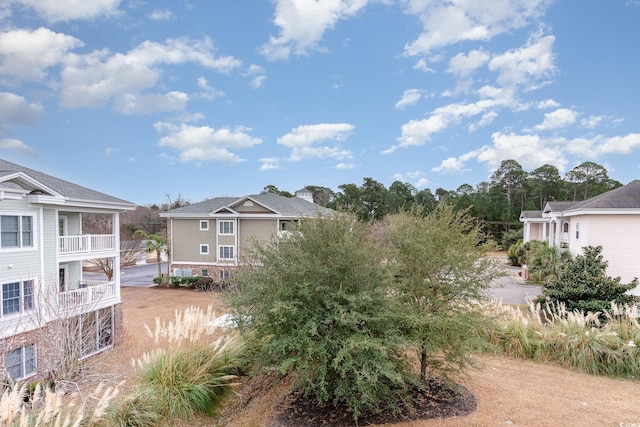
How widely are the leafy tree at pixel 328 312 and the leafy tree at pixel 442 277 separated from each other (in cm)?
74

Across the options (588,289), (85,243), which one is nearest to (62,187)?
(85,243)

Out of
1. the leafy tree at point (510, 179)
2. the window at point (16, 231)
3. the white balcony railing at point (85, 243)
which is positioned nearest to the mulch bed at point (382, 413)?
the window at point (16, 231)

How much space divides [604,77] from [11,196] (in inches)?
997

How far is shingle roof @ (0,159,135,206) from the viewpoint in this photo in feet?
42.0

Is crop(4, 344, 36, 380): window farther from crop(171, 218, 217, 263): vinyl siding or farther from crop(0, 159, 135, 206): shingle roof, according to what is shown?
crop(171, 218, 217, 263): vinyl siding

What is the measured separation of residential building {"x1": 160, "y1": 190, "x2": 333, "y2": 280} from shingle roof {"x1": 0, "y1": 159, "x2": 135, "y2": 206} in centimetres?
1322

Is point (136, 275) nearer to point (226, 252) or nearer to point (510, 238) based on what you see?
point (226, 252)

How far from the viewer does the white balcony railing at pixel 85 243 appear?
13898mm

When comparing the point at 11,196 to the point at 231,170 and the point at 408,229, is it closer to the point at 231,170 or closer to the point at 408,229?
the point at 408,229

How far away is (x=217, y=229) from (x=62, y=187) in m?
16.0

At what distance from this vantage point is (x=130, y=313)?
21.0 metres

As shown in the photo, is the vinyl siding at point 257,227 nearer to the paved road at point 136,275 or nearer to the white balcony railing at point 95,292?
the paved road at point 136,275

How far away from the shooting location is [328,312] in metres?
6.38

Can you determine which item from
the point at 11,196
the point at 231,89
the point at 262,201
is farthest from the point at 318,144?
the point at 11,196
